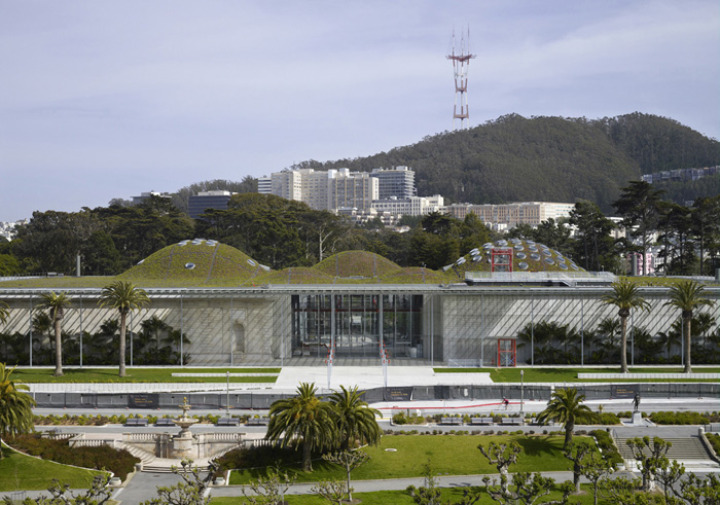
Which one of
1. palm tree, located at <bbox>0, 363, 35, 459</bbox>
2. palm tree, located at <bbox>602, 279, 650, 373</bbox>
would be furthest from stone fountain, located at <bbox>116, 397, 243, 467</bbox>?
palm tree, located at <bbox>602, 279, 650, 373</bbox>

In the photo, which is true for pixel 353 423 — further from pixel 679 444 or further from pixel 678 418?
pixel 678 418

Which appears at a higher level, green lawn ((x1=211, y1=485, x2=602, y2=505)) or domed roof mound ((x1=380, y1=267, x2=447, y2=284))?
domed roof mound ((x1=380, y1=267, x2=447, y2=284))

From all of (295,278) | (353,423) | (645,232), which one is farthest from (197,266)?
(645,232)

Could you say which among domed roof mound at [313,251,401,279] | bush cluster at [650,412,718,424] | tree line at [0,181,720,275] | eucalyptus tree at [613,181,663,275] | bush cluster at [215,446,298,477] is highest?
eucalyptus tree at [613,181,663,275]

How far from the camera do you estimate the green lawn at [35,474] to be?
38.4m

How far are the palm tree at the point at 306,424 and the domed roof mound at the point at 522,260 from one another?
39.2 m

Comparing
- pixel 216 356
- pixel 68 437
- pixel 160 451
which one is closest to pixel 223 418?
pixel 160 451

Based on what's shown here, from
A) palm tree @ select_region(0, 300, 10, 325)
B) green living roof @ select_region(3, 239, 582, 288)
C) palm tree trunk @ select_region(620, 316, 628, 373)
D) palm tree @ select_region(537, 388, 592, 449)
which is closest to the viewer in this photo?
palm tree @ select_region(537, 388, 592, 449)

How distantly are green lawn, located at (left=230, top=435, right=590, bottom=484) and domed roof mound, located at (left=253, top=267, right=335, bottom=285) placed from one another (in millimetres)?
29299

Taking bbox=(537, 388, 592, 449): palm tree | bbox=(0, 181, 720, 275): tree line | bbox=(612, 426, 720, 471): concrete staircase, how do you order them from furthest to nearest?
1. bbox=(0, 181, 720, 275): tree line
2. bbox=(537, 388, 592, 449): palm tree
3. bbox=(612, 426, 720, 471): concrete staircase

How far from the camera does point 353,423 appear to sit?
40.1 m

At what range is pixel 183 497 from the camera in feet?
105

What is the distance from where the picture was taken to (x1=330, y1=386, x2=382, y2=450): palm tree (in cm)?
4000

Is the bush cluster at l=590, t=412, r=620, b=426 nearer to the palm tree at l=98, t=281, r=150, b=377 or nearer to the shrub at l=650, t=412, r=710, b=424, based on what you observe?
the shrub at l=650, t=412, r=710, b=424
